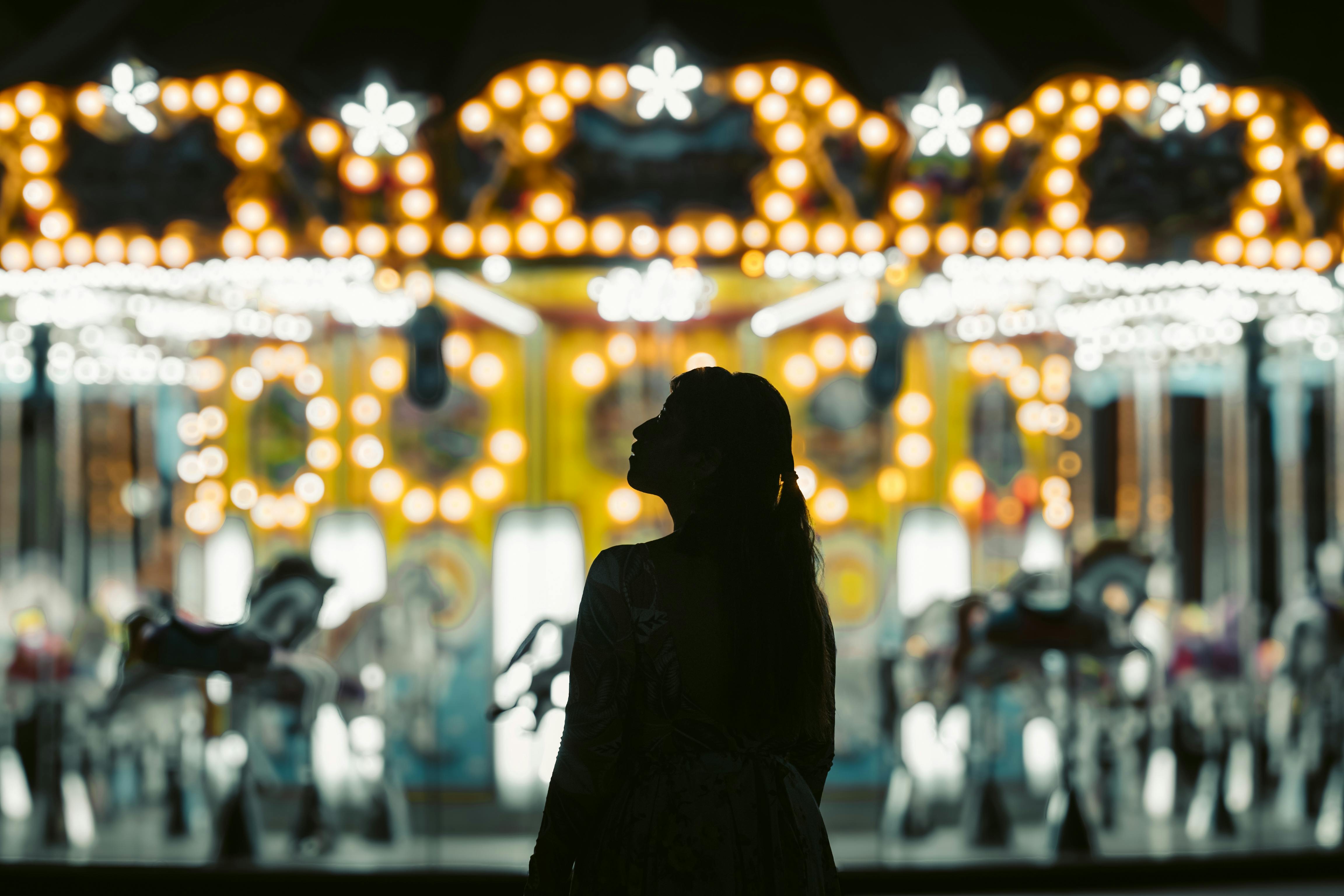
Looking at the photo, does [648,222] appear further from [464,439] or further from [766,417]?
[766,417]

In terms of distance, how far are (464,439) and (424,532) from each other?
0.54 metres

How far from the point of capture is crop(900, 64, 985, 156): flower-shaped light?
180 inches

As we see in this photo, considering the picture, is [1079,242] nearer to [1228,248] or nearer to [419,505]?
[1228,248]

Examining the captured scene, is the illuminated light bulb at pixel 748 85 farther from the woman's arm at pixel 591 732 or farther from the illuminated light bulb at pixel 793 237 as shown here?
the woman's arm at pixel 591 732

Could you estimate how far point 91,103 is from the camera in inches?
180

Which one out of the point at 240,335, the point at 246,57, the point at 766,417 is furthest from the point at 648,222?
the point at 766,417

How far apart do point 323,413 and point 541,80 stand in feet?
7.38

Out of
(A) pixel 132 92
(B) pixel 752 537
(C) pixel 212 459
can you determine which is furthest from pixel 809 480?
(B) pixel 752 537

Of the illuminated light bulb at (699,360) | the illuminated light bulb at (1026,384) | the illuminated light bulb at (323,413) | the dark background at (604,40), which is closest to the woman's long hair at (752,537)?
the dark background at (604,40)

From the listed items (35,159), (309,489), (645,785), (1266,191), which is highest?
(35,159)

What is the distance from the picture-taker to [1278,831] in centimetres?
534

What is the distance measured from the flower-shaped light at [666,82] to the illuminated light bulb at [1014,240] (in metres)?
1.44

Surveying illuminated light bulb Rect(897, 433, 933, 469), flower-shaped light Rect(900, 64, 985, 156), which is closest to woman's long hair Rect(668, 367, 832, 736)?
flower-shaped light Rect(900, 64, 985, 156)

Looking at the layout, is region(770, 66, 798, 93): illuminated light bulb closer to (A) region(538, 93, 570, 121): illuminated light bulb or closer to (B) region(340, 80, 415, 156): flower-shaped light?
(A) region(538, 93, 570, 121): illuminated light bulb
